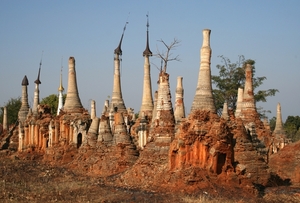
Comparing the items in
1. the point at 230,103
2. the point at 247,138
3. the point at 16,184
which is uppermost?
the point at 230,103

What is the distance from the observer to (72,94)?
35188 mm

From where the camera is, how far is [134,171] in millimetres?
19859

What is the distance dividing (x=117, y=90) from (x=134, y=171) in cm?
1608

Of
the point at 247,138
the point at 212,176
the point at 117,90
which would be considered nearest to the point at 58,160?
the point at 117,90

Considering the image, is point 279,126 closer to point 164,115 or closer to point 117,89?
point 117,89

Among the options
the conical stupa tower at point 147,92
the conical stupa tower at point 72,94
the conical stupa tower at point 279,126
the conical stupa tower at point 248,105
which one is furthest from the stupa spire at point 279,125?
the conical stupa tower at point 72,94

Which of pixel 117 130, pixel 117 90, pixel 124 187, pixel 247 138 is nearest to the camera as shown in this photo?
pixel 124 187

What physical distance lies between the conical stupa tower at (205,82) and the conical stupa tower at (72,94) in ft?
55.0

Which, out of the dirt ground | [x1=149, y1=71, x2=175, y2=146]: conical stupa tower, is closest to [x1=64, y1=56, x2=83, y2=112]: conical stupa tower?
the dirt ground

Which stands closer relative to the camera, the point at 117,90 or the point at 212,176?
the point at 212,176

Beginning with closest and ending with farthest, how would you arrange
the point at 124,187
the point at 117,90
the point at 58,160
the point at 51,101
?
1. the point at 124,187
2. the point at 58,160
3. the point at 117,90
4. the point at 51,101

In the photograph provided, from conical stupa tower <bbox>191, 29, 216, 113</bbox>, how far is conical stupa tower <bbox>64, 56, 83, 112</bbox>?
16.7m

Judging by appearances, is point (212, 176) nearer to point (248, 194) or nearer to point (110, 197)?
point (248, 194)

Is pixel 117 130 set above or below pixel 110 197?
above
